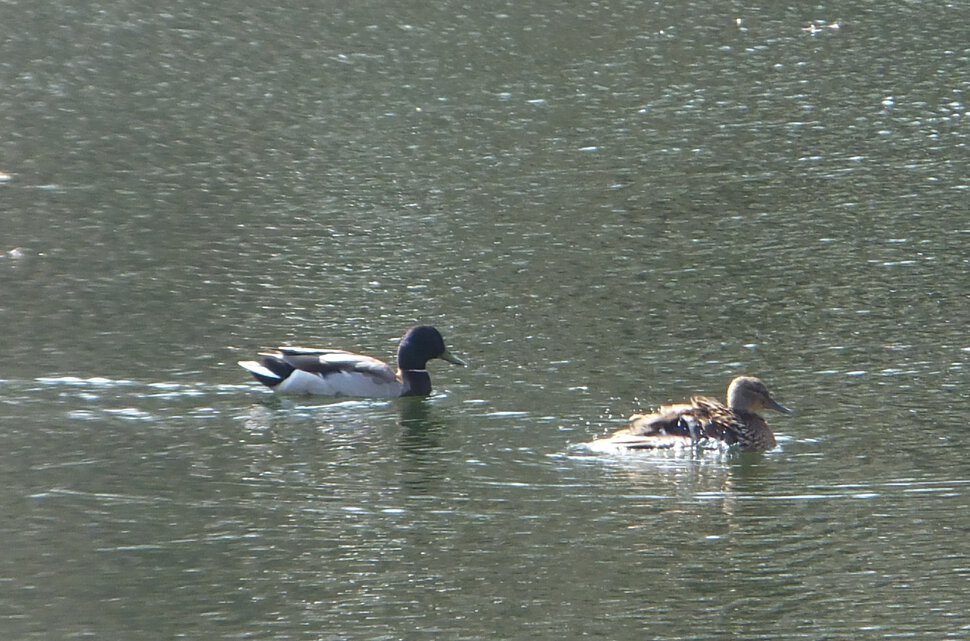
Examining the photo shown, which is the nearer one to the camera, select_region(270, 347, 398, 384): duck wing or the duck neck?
select_region(270, 347, 398, 384): duck wing

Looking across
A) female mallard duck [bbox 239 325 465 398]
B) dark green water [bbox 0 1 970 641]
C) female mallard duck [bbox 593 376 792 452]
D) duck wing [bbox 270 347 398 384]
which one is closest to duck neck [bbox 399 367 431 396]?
female mallard duck [bbox 239 325 465 398]

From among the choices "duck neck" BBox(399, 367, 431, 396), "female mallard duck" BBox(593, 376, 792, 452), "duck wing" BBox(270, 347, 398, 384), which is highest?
"duck wing" BBox(270, 347, 398, 384)

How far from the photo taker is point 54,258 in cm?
2083

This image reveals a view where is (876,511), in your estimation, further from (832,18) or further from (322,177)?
(832,18)

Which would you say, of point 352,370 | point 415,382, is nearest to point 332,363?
point 352,370

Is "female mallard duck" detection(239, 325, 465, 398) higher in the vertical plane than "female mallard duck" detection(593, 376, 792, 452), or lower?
higher

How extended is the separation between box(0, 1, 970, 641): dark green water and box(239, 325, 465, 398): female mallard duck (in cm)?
20

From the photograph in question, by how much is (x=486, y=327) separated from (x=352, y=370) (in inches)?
85.1

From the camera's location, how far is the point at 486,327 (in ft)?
59.0

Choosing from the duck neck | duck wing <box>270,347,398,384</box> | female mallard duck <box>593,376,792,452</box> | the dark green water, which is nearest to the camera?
the dark green water

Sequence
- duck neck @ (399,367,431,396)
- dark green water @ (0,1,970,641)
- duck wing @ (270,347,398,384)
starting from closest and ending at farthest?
dark green water @ (0,1,970,641)
duck wing @ (270,347,398,384)
duck neck @ (399,367,431,396)

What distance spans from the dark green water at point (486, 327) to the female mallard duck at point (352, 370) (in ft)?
0.66

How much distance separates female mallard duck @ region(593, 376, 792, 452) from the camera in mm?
13859

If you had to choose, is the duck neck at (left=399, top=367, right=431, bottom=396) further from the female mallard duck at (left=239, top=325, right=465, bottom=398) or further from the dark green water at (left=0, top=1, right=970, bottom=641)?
the dark green water at (left=0, top=1, right=970, bottom=641)
